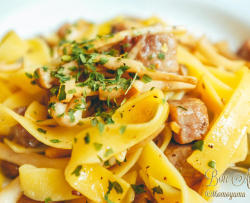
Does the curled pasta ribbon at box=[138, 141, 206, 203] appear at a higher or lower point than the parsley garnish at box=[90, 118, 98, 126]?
lower

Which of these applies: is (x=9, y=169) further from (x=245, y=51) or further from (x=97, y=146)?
(x=245, y=51)

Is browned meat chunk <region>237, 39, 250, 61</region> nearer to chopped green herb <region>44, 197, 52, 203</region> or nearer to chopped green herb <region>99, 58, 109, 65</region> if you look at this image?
chopped green herb <region>99, 58, 109, 65</region>

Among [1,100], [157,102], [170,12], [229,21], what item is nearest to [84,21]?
[170,12]

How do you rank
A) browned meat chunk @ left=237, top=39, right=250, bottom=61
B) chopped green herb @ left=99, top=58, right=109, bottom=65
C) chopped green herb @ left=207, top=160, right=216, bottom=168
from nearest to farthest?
chopped green herb @ left=207, top=160, right=216, bottom=168
chopped green herb @ left=99, top=58, right=109, bottom=65
browned meat chunk @ left=237, top=39, right=250, bottom=61

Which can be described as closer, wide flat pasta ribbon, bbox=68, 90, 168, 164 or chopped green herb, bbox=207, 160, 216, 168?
wide flat pasta ribbon, bbox=68, 90, 168, 164

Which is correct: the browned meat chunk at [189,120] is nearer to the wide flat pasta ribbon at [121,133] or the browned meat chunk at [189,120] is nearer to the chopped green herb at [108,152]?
the wide flat pasta ribbon at [121,133]

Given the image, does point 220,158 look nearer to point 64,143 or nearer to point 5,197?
point 64,143

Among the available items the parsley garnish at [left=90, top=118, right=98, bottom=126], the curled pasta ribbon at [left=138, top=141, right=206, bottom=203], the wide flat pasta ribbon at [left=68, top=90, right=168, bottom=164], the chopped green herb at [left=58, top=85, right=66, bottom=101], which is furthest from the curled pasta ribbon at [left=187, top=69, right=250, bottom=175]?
the chopped green herb at [left=58, top=85, right=66, bottom=101]
